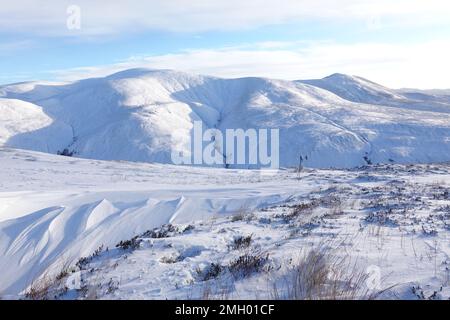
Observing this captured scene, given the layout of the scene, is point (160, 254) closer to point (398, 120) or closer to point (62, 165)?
point (62, 165)

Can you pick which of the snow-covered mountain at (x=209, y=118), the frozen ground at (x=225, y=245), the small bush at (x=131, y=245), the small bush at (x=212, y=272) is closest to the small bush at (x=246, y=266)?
the frozen ground at (x=225, y=245)

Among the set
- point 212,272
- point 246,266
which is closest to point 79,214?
point 212,272

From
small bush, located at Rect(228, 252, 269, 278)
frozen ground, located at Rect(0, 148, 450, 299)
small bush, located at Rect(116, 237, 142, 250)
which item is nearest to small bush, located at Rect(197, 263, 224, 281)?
frozen ground, located at Rect(0, 148, 450, 299)

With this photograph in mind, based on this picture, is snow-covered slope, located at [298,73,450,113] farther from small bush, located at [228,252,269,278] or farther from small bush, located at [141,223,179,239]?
small bush, located at [228,252,269,278]

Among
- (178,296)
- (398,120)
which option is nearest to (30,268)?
(178,296)

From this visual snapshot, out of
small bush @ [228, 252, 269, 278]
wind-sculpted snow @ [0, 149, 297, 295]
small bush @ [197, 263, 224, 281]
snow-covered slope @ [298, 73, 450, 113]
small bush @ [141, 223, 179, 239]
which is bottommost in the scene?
wind-sculpted snow @ [0, 149, 297, 295]

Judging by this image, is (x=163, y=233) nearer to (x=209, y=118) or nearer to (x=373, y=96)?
(x=209, y=118)
